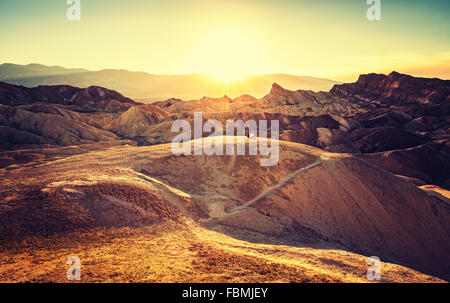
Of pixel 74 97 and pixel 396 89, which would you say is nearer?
pixel 396 89

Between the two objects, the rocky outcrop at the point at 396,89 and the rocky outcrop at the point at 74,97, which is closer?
the rocky outcrop at the point at 396,89

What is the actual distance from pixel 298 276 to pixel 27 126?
46.5m

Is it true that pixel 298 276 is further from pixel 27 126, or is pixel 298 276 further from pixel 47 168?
pixel 27 126

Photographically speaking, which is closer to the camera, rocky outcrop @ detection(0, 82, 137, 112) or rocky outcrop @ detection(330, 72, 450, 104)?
rocky outcrop @ detection(330, 72, 450, 104)

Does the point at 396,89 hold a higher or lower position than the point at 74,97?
higher

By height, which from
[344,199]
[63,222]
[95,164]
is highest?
[95,164]

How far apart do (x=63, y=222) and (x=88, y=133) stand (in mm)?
36773

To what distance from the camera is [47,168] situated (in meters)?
15.2

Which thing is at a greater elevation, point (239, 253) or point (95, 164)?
point (95, 164)
